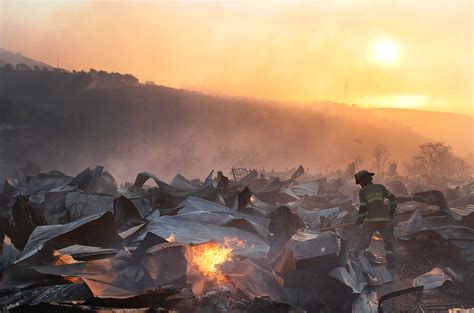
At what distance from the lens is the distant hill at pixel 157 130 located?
140ft

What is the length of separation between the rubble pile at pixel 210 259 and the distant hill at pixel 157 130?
24.6 meters

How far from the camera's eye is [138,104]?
59656 mm

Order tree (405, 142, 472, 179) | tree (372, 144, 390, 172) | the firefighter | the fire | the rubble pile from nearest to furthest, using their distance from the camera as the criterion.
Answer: the rubble pile
the fire
the firefighter
tree (405, 142, 472, 179)
tree (372, 144, 390, 172)

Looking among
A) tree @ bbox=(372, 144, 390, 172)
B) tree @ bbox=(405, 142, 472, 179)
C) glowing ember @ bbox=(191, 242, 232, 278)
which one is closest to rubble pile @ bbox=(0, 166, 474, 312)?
glowing ember @ bbox=(191, 242, 232, 278)

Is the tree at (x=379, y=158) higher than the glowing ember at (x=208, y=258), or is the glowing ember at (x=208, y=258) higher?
the glowing ember at (x=208, y=258)

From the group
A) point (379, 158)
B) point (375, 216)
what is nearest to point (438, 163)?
point (379, 158)

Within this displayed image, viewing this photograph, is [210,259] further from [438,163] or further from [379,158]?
[379,158]

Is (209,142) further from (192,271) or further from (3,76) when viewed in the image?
(192,271)

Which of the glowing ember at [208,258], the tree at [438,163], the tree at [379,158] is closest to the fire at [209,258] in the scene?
the glowing ember at [208,258]

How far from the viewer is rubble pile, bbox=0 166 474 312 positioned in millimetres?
4160

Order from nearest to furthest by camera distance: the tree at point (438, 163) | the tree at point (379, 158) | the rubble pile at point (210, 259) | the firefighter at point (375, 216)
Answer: the rubble pile at point (210, 259)
the firefighter at point (375, 216)
the tree at point (438, 163)
the tree at point (379, 158)

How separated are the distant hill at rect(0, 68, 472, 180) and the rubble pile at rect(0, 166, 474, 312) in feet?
80.7

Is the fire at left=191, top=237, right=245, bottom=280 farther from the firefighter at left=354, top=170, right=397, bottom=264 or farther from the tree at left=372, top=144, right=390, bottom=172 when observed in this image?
the tree at left=372, top=144, right=390, bottom=172

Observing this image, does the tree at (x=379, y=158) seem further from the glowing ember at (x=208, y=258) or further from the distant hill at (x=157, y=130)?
the glowing ember at (x=208, y=258)
